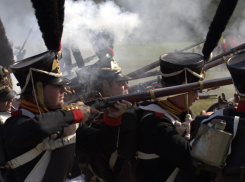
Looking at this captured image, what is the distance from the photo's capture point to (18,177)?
2.36 meters

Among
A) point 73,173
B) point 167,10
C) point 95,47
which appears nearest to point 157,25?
point 167,10

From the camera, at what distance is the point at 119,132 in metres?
2.69

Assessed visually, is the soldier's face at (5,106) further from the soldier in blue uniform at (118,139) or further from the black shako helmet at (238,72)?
the black shako helmet at (238,72)

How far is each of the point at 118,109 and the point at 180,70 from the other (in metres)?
0.66

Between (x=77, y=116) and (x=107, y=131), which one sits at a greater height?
(x=77, y=116)

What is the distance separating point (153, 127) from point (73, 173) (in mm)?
1826

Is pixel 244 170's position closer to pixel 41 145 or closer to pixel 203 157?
pixel 203 157

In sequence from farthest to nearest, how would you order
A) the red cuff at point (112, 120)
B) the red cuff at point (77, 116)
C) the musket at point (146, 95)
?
1. the red cuff at point (112, 120)
2. the musket at point (146, 95)
3. the red cuff at point (77, 116)

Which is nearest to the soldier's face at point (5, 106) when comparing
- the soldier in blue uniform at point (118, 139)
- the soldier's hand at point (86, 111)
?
the soldier in blue uniform at point (118, 139)

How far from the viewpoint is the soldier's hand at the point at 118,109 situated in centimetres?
240

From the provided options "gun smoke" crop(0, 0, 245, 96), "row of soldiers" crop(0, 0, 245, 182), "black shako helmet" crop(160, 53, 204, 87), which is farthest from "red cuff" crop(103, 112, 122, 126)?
"gun smoke" crop(0, 0, 245, 96)

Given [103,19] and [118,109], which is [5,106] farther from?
[103,19]

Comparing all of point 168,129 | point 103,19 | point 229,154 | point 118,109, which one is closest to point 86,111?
point 118,109

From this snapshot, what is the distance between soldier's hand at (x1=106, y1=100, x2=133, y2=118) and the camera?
7.86ft
